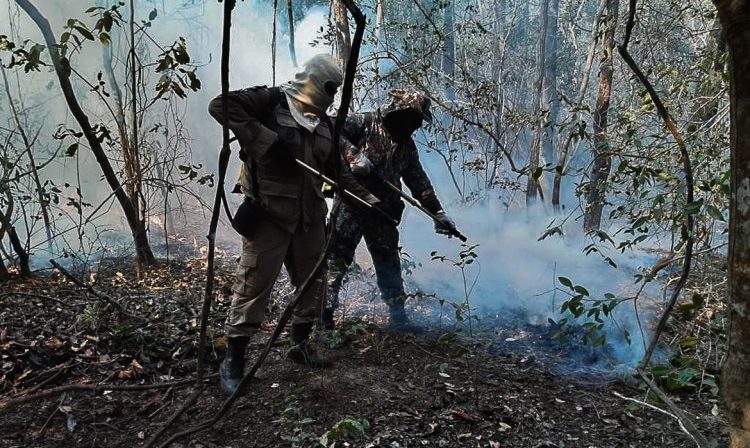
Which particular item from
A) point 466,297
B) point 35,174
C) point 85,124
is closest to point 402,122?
point 466,297

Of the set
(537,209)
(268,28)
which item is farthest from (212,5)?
(537,209)

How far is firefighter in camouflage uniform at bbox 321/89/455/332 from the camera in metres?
3.93

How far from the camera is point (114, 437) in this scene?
100 inches

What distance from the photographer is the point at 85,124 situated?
4.11 m

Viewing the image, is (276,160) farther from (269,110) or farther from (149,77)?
(149,77)

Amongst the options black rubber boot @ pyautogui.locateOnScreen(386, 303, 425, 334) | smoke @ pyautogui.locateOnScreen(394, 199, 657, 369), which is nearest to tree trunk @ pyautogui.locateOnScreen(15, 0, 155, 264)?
black rubber boot @ pyautogui.locateOnScreen(386, 303, 425, 334)

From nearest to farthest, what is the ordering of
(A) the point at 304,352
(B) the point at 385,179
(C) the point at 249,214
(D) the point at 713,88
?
(C) the point at 249,214
(A) the point at 304,352
(B) the point at 385,179
(D) the point at 713,88

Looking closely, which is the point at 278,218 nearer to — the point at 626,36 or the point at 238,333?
the point at 238,333

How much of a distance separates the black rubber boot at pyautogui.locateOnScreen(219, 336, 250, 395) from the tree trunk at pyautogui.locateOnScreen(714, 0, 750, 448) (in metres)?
2.51

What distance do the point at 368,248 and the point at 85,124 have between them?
2502mm

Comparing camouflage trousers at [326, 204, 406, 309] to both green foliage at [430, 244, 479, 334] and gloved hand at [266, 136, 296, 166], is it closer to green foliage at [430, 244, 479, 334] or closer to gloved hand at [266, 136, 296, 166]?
green foliage at [430, 244, 479, 334]

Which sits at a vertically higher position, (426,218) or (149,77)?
(149,77)

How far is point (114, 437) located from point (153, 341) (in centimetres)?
98

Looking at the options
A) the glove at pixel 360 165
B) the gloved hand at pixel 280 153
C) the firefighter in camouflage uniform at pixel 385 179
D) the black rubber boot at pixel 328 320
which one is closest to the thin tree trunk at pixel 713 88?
the firefighter in camouflage uniform at pixel 385 179
